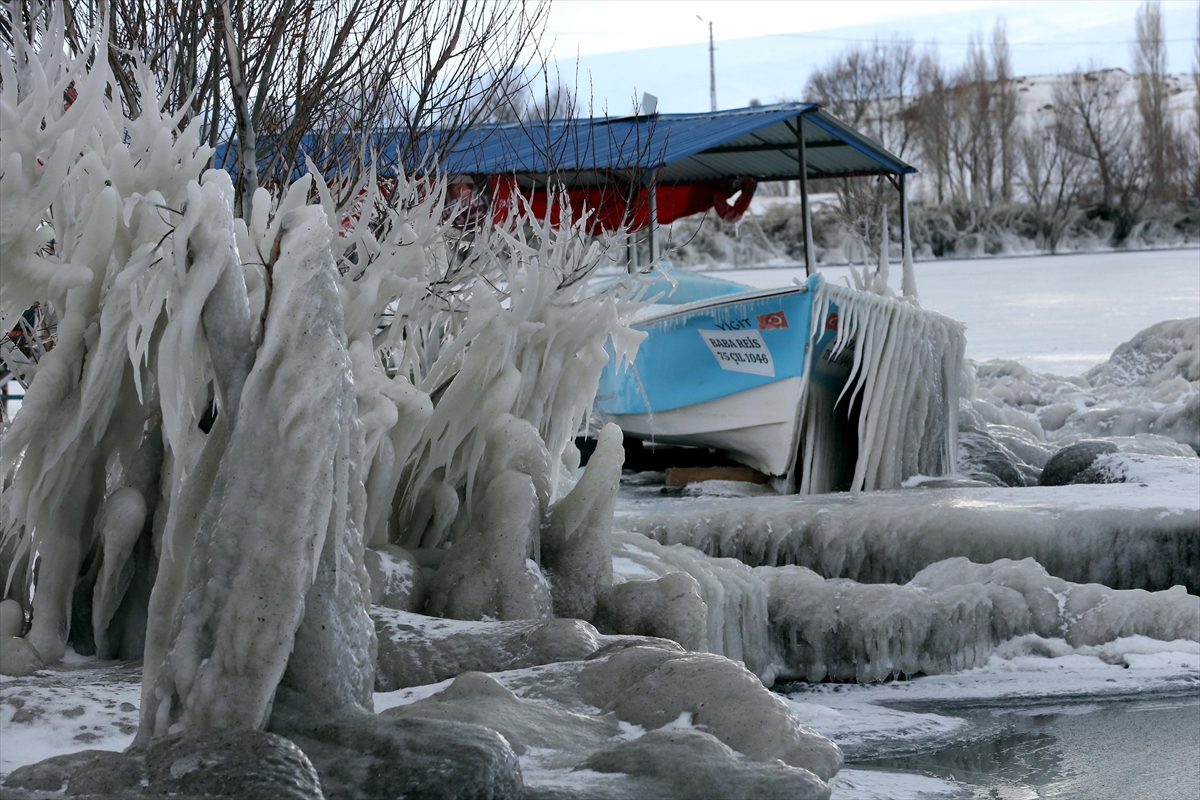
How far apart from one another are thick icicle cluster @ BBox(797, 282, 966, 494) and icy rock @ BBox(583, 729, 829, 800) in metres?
6.61

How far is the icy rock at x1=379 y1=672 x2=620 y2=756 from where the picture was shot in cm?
368

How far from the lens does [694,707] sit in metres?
3.84

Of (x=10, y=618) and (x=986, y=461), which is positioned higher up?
(x=10, y=618)

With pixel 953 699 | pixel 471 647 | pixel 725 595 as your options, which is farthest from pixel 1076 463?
pixel 471 647

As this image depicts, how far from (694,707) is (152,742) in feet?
4.86

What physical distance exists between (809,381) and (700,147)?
228 centimetres

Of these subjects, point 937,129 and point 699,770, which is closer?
point 699,770

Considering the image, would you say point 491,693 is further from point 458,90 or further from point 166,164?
point 458,90

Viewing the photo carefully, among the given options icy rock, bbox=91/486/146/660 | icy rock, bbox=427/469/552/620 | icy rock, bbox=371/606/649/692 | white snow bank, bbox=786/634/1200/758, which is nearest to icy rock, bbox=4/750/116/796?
icy rock, bbox=91/486/146/660

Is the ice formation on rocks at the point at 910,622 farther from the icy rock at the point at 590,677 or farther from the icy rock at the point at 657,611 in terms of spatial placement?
the icy rock at the point at 590,677

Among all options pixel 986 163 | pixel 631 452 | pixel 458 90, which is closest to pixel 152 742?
pixel 458 90

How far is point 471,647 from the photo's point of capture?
4.59 metres

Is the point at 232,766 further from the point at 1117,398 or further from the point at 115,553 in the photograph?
the point at 1117,398

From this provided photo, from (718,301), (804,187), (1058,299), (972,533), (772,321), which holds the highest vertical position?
(804,187)
